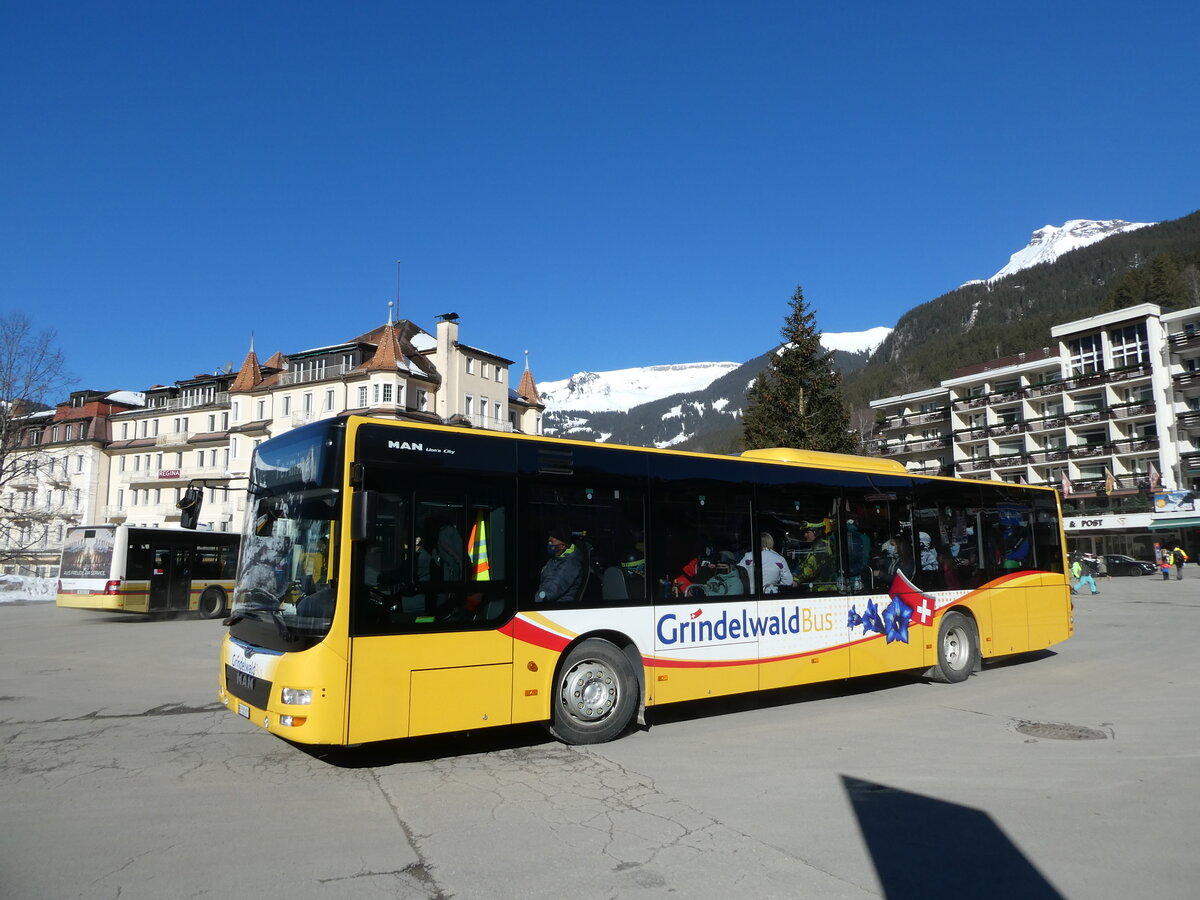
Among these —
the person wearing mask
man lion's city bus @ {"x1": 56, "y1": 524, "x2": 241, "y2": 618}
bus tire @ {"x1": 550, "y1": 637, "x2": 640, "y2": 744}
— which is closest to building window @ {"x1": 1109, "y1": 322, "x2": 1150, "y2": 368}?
man lion's city bus @ {"x1": 56, "y1": 524, "x2": 241, "y2": 618}

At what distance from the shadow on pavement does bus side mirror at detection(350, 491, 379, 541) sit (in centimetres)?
409

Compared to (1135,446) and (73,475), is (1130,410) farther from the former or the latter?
(73,475)

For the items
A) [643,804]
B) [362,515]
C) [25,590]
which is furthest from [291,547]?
[25,590]

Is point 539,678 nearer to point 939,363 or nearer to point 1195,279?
point 1195,279

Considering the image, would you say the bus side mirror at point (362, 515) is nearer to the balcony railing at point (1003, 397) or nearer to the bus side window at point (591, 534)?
the bus side window at point (591, 534)

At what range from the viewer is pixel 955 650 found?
457 inches

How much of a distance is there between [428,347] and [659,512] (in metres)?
60.2

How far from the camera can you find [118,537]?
2361cm

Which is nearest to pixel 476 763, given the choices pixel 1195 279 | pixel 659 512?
pixel 659 512

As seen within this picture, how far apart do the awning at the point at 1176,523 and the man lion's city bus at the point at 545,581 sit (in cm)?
5300

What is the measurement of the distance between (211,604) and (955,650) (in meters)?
22.6

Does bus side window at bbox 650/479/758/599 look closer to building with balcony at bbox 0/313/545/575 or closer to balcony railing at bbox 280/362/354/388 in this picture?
building with balcony at bbox 0/313/545/575

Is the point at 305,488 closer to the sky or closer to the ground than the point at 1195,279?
closer to the ground

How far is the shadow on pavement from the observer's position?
432 cm
